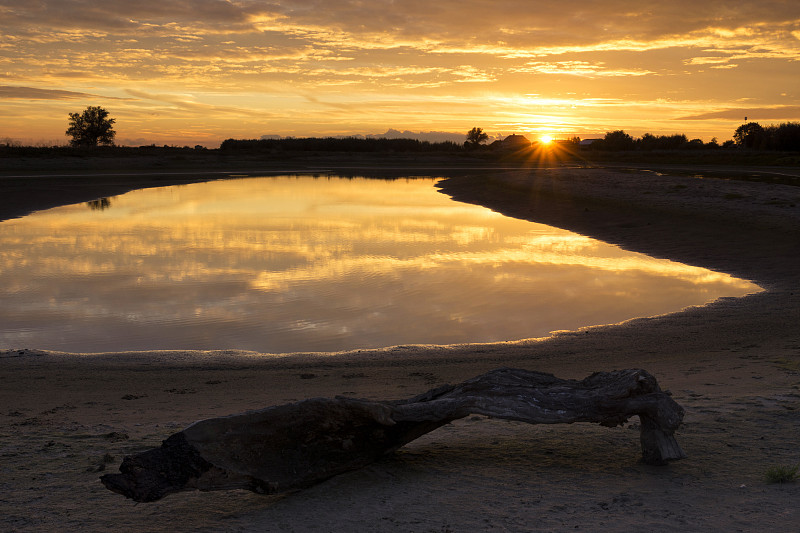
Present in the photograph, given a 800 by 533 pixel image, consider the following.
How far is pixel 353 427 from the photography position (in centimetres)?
546

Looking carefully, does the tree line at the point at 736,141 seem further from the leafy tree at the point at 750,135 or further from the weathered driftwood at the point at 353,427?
the weathered driftwood at the point at 353,427

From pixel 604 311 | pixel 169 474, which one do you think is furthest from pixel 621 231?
pixel 169 474

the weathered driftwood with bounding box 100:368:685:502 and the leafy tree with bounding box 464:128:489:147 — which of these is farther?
the leafy tree with bounding box 464:128:489:147

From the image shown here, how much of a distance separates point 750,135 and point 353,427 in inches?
3768

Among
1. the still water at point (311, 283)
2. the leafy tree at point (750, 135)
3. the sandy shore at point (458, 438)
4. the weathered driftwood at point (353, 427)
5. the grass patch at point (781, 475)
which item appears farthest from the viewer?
the leafy tree at point (750, 135)

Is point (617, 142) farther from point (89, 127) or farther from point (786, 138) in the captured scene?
point (89, 127)

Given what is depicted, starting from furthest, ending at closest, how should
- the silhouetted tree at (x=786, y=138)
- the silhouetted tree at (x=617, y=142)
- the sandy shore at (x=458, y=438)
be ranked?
the silhouetted tree at (x=617, y=142) < the silhouetted tree at (x=786, y=138) < the sandy shore at (x=458, y=438)

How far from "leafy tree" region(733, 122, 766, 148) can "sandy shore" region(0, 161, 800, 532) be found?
263 feet

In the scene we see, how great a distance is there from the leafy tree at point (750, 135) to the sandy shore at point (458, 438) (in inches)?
3157

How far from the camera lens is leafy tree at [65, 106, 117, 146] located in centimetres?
10456

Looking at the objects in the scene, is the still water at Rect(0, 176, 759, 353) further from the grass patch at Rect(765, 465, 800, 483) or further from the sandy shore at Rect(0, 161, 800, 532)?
the grass patch at Rect(765, 465, 800, 483)

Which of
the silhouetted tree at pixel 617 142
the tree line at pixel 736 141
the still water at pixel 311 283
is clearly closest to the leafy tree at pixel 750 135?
the tree line at pixel 736 141

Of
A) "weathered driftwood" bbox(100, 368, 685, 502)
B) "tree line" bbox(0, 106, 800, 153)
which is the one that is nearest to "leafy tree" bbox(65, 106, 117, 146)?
"tree line" bbox(0, 106, 800, 153)

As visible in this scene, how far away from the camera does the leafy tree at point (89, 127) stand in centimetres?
10456
